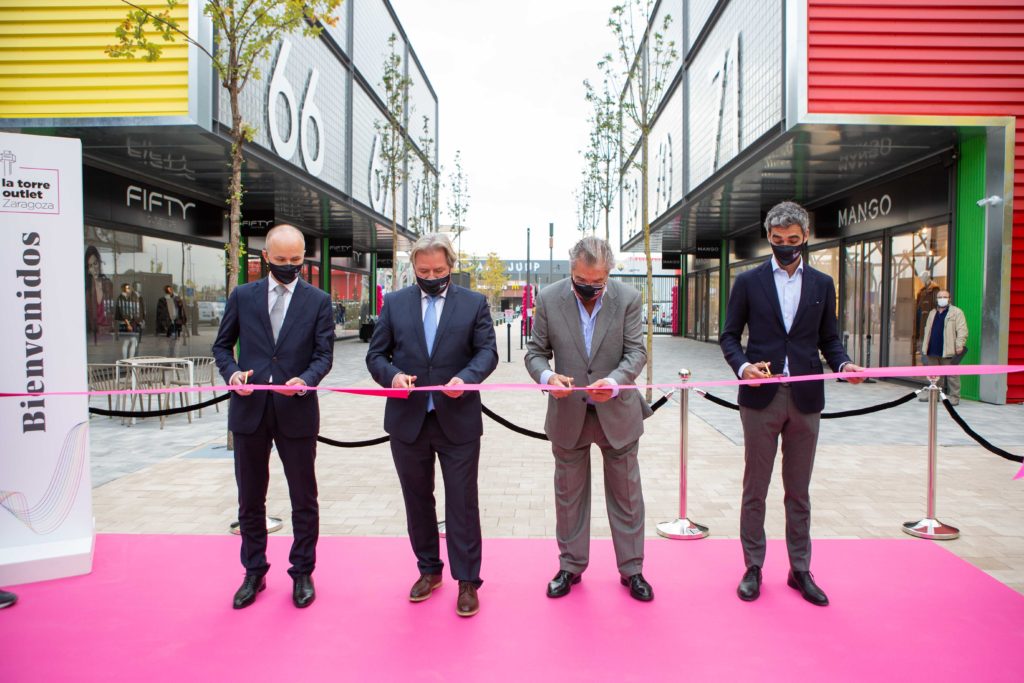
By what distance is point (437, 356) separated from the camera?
11.2 ft

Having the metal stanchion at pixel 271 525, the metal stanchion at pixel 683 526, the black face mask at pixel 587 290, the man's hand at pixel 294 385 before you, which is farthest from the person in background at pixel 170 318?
the black face mask at pixel 587 290

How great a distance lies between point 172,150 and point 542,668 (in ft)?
37.4

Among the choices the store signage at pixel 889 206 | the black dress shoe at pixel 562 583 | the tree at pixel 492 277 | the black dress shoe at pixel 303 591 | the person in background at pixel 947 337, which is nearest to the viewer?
the black dress shoe at pixel 303 591

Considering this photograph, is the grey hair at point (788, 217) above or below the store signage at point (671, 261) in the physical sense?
below

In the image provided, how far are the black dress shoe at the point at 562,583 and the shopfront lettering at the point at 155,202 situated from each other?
13.4 m

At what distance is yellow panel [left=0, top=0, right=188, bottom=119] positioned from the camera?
381 inches

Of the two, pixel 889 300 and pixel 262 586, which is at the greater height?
pixel 889 300

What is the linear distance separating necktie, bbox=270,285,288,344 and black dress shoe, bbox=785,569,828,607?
2978mm

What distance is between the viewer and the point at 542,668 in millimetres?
2859

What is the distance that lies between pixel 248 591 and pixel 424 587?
882 millimetres

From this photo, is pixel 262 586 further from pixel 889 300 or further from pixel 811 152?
pixel 889 300

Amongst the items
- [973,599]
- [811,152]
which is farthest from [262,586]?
[811,152]

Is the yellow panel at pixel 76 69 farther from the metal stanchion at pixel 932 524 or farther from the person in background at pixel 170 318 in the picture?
the metal stanchion at pixel 932 524

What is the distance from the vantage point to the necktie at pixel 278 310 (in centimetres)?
355
